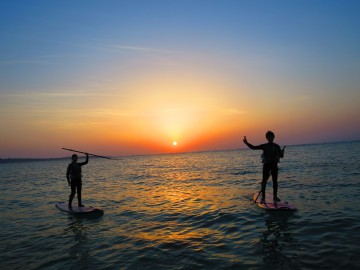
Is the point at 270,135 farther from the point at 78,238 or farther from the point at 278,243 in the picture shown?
the point at 78,238

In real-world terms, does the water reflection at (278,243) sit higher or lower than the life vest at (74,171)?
lower

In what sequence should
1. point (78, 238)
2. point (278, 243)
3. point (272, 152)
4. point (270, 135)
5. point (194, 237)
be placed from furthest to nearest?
1. point (272, 152)
2. point (270, 135)
3. point (78, 238)
4. point (194, 237)
5. point (278, 243)

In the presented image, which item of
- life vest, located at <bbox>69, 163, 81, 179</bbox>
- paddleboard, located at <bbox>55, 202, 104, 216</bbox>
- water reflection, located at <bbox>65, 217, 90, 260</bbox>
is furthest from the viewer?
life vest, located at <bbox>69, 163, 81, 179</bbox>

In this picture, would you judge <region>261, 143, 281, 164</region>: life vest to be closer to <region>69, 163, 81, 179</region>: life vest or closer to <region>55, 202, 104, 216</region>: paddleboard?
<region>55, 202, 104, 216</region>: paddleboard


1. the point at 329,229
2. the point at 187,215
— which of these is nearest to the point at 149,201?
the point at 187,215

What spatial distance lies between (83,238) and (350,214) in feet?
34.7

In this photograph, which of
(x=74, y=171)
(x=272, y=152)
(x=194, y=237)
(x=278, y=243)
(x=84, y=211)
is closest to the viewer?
(x=278, y=243)

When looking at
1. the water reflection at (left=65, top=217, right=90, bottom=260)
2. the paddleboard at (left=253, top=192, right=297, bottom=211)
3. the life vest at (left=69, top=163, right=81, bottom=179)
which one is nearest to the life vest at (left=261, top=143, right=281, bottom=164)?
the paddleboard at (left=253, top=192, right=297, bottom=211)

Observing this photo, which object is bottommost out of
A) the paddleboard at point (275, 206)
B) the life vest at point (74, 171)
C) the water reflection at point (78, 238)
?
the water reflection at point (78, 238)

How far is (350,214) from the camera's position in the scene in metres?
11.8

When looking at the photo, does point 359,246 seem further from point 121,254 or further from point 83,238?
point 83,238

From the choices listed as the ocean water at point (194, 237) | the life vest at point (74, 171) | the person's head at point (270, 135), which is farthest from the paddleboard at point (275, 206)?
the life vest at point (74, 171)

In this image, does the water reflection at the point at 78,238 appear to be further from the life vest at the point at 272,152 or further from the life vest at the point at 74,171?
the life vest at the point at 272,152

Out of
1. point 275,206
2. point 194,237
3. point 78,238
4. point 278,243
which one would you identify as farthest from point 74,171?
point 278,243
